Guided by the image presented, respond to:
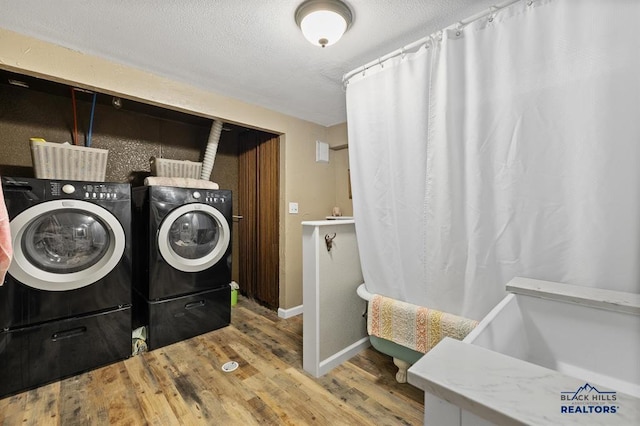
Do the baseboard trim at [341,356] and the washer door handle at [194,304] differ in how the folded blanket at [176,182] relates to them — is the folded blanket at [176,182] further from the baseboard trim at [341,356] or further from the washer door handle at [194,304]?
the baseboard trim at [341,356]

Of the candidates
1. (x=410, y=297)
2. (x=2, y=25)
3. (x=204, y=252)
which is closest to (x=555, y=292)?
(x=410, y=297)

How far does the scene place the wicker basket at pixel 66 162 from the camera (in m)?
1.71

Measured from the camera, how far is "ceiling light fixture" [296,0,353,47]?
1.26 metres

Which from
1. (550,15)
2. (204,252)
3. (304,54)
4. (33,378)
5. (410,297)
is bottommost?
(33,378)

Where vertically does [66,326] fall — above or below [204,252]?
below

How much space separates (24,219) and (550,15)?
284cm

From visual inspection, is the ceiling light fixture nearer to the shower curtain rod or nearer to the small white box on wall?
the shower curtain rod

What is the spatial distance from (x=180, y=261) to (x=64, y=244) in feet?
2.37

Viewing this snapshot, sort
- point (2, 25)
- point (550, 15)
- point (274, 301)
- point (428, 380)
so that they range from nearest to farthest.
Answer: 1. point (428, 380)
2. point (550, 15)
3. point (2, 25)
4. point (274, 301)

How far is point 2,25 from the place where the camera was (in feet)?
4.72

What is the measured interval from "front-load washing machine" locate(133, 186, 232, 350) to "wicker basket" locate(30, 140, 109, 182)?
341 millimetres

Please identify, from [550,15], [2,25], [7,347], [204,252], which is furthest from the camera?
[204,252]

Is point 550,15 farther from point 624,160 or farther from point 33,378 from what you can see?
point 33,378

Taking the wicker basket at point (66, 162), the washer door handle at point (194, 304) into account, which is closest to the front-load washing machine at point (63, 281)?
the wicker basket at point (66, 162)
